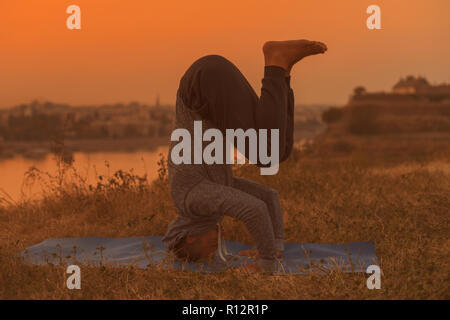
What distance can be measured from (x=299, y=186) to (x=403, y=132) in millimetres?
23807

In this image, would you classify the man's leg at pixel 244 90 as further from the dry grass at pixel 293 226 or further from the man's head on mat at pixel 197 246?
the dry grass at pixel 293 226

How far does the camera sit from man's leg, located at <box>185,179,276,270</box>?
360 cm

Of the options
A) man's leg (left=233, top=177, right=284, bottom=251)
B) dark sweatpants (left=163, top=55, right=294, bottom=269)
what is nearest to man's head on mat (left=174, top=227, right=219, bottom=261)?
dark sweatpants (left=163, top=55, right=294, bottom=269)

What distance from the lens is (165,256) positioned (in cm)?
412

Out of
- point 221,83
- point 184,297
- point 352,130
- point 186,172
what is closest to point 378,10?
point 221,83

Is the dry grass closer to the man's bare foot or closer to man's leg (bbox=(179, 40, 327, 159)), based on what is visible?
man's leg (bbox=(179, 40, 327, 159))

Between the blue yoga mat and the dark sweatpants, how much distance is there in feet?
1.16

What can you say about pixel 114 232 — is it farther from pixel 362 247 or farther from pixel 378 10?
pixel 378 10

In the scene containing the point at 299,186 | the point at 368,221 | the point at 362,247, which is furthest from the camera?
the point at 299,186

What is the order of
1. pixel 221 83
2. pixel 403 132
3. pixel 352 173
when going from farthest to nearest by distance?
pixel 403 132
pixel 352 173
pixel 221 83

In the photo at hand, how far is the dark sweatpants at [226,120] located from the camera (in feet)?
11.6

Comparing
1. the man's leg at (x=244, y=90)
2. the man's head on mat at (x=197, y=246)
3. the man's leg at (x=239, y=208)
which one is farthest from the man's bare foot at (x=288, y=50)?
the man's head on mat at (x=197, y=246)

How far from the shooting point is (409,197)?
5.77 meters

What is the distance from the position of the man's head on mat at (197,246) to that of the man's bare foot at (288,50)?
1.42 meters
